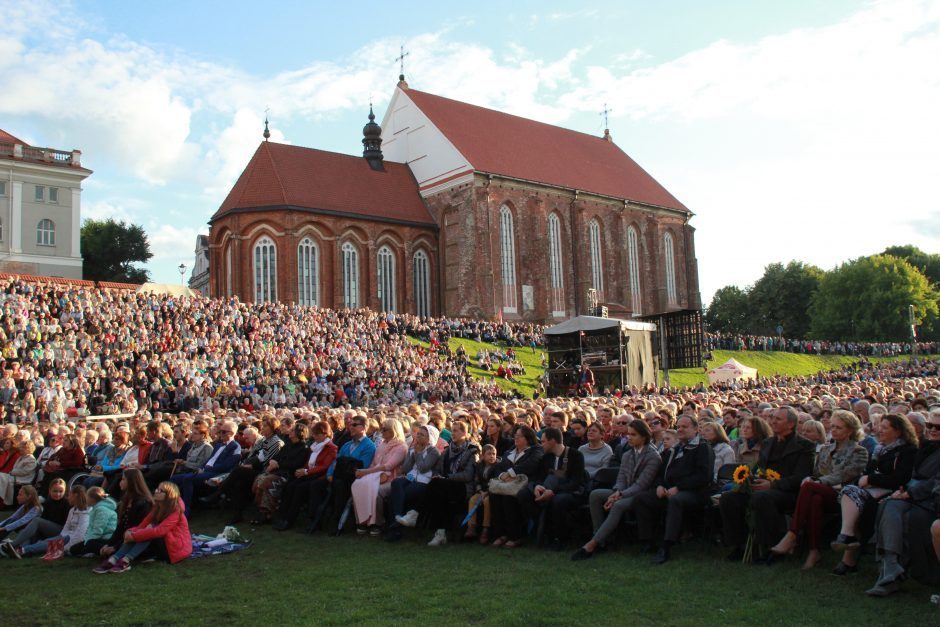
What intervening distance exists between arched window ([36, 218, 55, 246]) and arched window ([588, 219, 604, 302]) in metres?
31.3

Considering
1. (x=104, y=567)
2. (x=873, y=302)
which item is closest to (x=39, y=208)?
(x=104, y=567)

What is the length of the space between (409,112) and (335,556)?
4247cm

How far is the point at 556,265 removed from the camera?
160 ft

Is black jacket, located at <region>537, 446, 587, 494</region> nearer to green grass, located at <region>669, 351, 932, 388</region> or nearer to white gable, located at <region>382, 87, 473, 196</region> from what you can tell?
green grass, located at <region>669, 351, 932, 388</region>

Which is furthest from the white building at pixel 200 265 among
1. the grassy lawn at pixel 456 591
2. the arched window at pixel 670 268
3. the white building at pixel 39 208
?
the grassy lawn at pixel 456 591

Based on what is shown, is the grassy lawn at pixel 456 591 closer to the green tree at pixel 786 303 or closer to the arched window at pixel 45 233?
the arched window at pixel 45 233

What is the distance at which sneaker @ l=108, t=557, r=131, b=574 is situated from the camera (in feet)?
27.8

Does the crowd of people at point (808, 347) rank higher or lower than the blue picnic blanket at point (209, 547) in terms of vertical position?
higher

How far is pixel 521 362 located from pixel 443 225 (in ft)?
45.0

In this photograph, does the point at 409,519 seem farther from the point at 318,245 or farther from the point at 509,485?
the point at 318,245

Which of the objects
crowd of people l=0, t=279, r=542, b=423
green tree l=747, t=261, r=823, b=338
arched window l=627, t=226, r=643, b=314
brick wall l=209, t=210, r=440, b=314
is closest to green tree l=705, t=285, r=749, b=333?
green tree l=747, t=261, r=823, b=338

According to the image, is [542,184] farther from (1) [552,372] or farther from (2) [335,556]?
(2) [335,556]

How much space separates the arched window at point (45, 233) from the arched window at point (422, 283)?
70.4ft

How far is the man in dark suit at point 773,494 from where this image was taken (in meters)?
7.74
